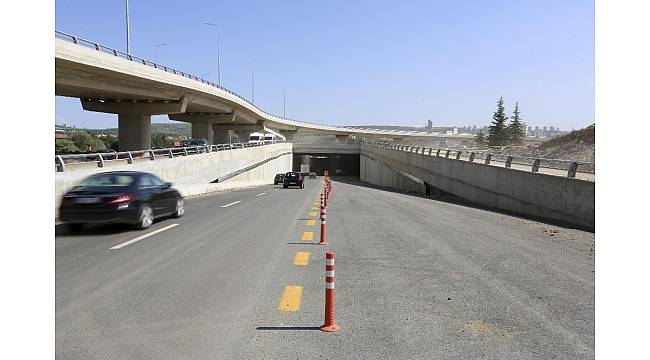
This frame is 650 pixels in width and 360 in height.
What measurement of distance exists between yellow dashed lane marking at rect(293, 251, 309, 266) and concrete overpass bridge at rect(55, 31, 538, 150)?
861 inches

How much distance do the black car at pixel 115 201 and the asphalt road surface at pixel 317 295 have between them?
44 centimetres

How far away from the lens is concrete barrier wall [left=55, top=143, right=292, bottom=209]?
59.3 ft

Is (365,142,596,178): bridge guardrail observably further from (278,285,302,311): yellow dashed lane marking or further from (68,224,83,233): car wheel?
(68,224,83,233): car wheel

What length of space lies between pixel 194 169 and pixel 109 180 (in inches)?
785

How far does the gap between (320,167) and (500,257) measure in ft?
449

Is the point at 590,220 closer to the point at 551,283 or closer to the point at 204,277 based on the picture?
the point at 551,283

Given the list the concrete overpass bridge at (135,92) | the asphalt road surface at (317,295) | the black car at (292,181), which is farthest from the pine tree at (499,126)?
the asphalt road surface at (317,295)

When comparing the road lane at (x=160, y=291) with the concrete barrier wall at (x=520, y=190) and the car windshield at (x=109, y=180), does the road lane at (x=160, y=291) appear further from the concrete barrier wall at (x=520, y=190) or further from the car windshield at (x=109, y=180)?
the concrete barrier wall at (x=520, y=190)

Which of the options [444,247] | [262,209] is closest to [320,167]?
[262,209]

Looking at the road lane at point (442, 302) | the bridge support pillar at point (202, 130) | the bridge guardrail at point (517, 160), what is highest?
the bridge support pillar at point (202, 130)

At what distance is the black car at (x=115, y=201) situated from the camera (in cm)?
1253

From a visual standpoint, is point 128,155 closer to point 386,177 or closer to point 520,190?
point 520,190

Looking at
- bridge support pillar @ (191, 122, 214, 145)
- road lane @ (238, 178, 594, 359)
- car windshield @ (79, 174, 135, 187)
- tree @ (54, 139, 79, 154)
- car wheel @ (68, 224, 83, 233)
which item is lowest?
road lane @ (238, 178, 594, 359)

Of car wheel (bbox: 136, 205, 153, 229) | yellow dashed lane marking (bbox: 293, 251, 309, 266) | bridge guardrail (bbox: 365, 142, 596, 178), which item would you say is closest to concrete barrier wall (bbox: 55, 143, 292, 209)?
car wheel (bbox: 136, 205, 153, 229)
